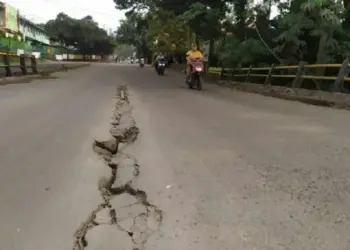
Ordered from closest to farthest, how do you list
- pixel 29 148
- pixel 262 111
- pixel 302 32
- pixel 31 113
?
pixel 29 148 → pixel 31 113 → pixel 262 111 → pixel 302 32

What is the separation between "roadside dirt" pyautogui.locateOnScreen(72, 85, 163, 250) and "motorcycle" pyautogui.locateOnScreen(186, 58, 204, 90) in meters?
10.3

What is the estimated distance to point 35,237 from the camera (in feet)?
10.2

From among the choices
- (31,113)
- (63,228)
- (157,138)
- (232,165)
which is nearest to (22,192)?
(63,228)

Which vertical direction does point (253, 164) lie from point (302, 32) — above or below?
below

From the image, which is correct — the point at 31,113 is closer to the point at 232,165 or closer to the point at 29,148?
the point at 29,148

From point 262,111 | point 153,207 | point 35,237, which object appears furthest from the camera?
point 262,111

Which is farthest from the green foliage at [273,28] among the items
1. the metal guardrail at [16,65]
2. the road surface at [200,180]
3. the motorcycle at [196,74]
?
the metal guardrail at [16,65]

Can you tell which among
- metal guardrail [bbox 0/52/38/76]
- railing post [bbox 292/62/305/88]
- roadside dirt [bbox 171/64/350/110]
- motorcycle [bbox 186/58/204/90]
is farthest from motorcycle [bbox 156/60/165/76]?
railing post [bbox 292/62/305/88]

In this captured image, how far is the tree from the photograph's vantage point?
278 ft

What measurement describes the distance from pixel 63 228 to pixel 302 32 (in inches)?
544

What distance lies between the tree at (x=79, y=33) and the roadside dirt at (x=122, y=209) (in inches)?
3269

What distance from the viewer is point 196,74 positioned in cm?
1598

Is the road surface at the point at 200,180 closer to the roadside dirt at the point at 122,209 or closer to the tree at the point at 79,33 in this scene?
the roadside dirt at the point at 122,209

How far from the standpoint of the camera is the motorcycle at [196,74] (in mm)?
15664
